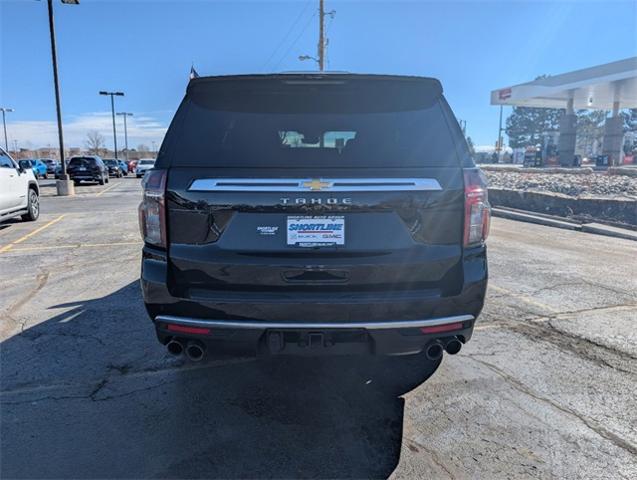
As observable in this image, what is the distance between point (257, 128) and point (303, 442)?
76.1 inches

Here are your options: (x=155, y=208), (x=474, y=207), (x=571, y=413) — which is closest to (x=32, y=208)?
(x=155, y=208)

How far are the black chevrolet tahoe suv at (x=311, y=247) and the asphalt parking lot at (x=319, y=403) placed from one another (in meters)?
0.58

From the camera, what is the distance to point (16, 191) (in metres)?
10.5

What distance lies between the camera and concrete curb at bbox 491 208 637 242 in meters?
9.71

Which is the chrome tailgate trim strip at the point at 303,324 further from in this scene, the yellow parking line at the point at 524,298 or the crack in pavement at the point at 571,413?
the yellow parking line at the point at 524,298

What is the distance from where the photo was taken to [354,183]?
8.48 feet

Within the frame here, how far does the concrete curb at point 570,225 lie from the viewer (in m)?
9.71

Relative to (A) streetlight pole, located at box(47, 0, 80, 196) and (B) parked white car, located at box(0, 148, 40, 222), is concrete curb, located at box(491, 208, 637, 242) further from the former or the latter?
(A) streetlight pole, located at box(47, 0, 80, 196)

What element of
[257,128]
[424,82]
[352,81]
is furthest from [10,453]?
[424,82]

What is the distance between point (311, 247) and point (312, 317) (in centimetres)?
39

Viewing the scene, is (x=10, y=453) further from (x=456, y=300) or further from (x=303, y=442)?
(x=456, y=300)

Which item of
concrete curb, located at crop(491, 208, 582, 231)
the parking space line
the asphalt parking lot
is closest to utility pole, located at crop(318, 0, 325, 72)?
concrete curb, located at crop(491, 208, 582, 231)

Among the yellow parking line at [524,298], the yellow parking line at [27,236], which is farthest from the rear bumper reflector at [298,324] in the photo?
the yellow parking line at [27,236]

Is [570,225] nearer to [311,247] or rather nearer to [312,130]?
[312,130]
